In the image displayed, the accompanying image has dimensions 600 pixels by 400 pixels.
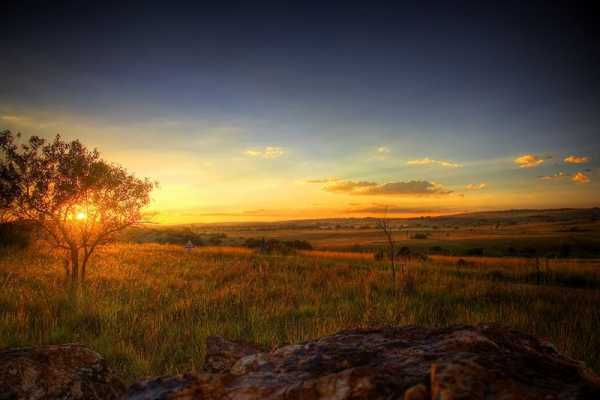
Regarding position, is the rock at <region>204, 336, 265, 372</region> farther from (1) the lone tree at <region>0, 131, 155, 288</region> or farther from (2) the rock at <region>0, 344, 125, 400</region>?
(1) the lone tree at <region>0, 131, 155, 288</region>

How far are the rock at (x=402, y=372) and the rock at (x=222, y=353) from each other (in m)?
0.82

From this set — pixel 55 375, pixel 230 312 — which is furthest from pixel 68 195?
pixel 55 375

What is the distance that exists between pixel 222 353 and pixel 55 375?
1.25m

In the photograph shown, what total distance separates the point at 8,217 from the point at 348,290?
404 inches

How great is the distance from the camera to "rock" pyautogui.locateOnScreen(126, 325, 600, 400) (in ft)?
4.62

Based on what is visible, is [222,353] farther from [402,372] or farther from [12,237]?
[12,237]

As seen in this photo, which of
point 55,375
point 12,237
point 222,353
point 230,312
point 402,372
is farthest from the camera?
point 12,237

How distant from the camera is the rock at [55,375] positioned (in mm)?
2588

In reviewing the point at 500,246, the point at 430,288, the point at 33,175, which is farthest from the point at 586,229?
the point at 33,175

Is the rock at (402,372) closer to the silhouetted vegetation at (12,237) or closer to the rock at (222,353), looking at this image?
the rock at (222,353)

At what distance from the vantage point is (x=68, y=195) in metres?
10.4

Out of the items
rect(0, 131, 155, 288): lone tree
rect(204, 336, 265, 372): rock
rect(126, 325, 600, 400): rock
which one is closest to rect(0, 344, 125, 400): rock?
rect(204, 336, 265, 372): rock

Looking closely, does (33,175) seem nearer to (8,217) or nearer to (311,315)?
(8,217)

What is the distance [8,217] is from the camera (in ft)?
33.2
